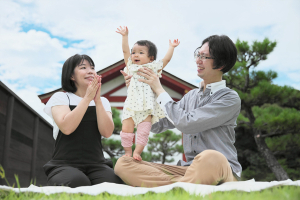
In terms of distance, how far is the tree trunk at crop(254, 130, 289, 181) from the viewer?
7.34m

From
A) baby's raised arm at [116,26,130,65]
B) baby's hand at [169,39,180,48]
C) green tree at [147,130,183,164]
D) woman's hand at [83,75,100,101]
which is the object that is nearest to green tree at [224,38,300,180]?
green tree at [147,130,183,164]

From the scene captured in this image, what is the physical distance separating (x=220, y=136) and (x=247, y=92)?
20.0 feet

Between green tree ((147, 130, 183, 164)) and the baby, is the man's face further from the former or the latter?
green tree ((147, 130, 183, 164))

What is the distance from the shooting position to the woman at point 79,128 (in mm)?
2291

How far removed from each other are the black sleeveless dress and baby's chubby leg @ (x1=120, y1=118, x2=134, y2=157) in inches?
9.7

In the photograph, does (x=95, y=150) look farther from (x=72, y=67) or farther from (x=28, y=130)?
(x=28, y=130)

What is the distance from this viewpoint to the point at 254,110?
26.2 feet

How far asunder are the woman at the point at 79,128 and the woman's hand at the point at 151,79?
41cm

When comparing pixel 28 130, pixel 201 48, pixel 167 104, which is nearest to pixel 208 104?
pixel 167 104

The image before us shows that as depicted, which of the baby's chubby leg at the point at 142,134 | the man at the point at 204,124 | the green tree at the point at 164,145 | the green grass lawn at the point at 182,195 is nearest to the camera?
the green grass lawn at the point at 182,195

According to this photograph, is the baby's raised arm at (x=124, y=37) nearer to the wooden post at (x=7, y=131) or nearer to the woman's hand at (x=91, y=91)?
the woman's hand at (x=91, y=91)

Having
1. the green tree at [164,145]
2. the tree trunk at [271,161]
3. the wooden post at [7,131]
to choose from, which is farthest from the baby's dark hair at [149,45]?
the tree trunk at [271,161]

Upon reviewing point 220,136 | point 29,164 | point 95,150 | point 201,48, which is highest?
point 201,48

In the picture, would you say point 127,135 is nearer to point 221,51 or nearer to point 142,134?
point 142,134
